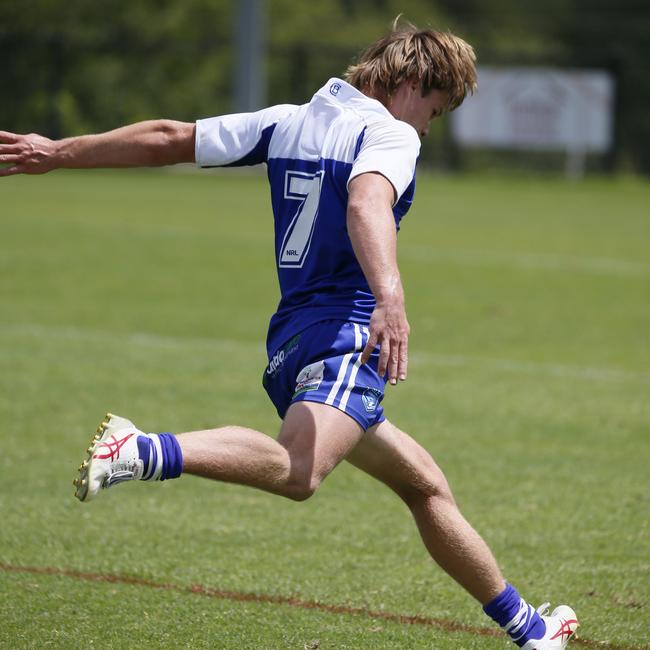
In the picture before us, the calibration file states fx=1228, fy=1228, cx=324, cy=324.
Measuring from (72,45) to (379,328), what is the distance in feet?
111

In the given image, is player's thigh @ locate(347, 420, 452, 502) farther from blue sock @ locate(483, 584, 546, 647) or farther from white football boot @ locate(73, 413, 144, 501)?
white football boot @ locate(73, 413, 144, 501)

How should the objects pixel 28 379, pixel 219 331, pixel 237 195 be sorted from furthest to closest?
pixel 237 195 → pixel 219 331 → pixel 28 379

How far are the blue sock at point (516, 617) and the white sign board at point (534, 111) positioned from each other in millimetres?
31760

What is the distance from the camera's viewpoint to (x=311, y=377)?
4.03 meters

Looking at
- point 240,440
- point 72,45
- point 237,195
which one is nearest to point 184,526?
point 240,440

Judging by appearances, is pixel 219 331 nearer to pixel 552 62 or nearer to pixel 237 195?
pixel 237 195

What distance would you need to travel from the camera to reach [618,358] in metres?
10.9

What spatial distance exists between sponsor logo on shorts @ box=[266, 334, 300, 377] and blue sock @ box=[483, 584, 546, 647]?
3.69 ft

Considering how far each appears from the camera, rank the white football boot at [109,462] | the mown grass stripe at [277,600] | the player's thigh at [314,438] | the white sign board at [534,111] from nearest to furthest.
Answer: the white football boot at [109,462]
the player's thigh at [314,438]
the mown grass stripe at [277,600]
the white sign board at [534,111]

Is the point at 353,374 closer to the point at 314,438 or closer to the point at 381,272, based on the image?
the point at 314,438

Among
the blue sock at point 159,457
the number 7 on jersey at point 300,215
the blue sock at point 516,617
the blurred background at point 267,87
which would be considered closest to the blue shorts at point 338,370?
the number 7 on jersey at point 300,215

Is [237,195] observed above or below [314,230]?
below

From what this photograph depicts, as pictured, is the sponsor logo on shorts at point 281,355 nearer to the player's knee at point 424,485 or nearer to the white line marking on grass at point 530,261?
the player's knee at point 424,485

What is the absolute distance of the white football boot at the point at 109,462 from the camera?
3.62 m
